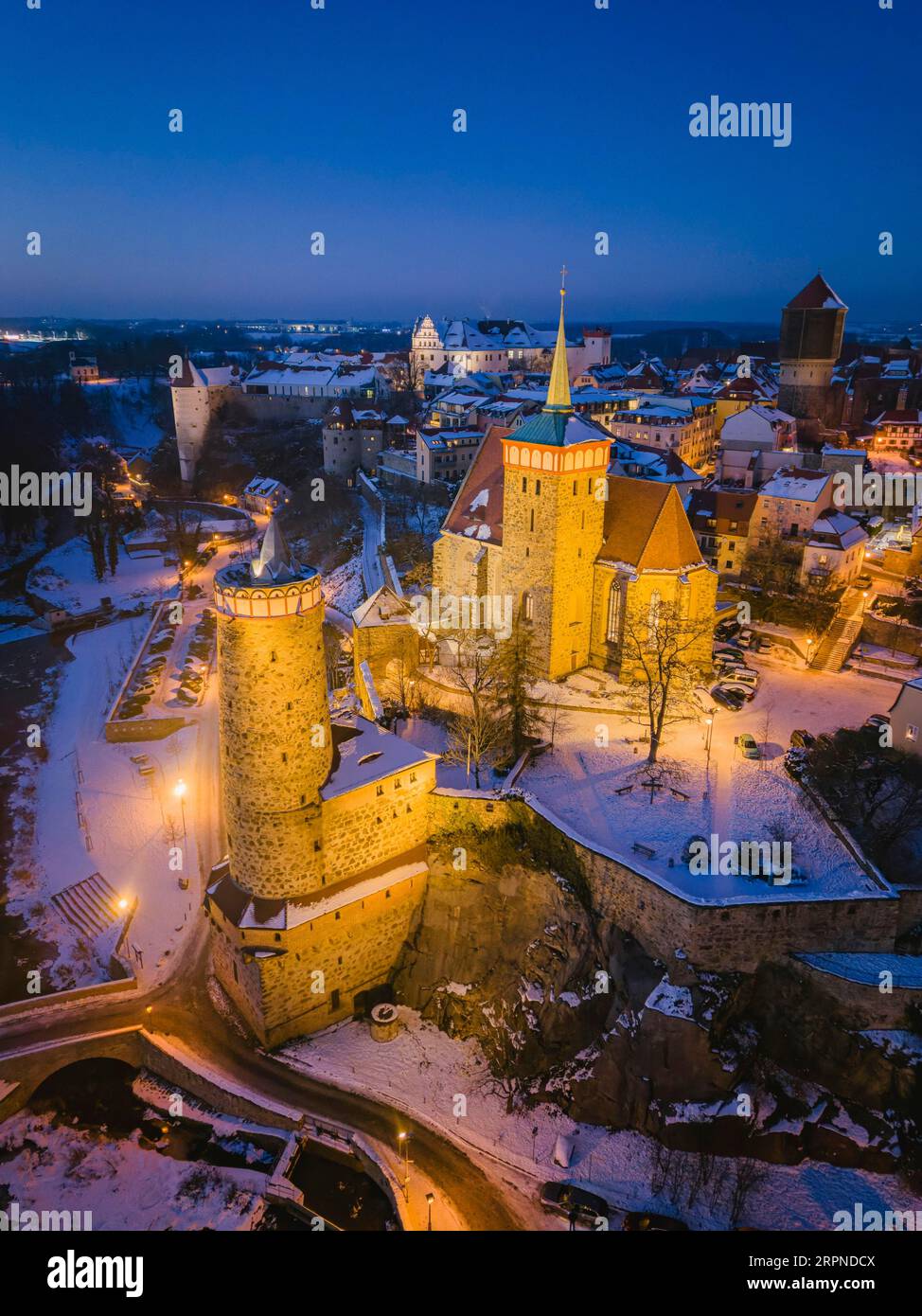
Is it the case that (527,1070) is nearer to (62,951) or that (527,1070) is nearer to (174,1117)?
(174,1117)

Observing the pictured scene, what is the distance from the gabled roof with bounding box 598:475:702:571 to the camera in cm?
3388

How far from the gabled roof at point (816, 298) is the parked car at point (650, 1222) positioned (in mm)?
72643

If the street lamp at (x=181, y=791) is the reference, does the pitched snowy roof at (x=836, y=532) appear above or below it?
above

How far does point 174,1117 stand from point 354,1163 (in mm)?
5977

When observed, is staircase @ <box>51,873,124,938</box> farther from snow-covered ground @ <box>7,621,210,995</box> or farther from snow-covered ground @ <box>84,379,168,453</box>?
snow-covered ground @ <box>84,379,168,453</box>

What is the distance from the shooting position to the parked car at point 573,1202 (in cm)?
1953

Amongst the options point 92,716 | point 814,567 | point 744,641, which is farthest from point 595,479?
point 92,716

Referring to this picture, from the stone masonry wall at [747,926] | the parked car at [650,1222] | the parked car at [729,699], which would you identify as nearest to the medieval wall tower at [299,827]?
the stone masonry wall at [747,926]

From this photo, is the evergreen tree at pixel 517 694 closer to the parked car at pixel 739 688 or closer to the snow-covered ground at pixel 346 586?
the parked car at pixel 739 688

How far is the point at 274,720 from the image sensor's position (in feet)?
75.9

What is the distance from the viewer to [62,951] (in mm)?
29609

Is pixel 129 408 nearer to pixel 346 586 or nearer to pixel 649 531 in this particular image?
pixel 346 586

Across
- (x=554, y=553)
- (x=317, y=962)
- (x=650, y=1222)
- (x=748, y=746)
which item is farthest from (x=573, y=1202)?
(x=554, y=553)

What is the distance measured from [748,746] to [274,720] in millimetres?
16858
